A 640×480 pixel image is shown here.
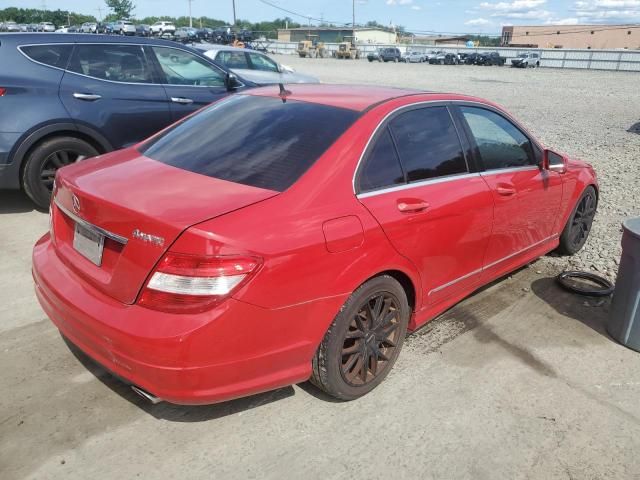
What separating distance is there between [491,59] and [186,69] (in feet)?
166

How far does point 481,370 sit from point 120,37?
5513 millimetres

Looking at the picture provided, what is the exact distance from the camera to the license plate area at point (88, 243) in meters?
2.54

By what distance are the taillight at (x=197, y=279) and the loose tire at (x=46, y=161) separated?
13.1 feet

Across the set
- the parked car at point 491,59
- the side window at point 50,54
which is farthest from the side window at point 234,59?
the parked car at point 491,59

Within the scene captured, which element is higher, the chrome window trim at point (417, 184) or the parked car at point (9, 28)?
the parked car at point (9, 28)

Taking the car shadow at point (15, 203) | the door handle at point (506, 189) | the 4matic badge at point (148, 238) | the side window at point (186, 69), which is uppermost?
the side window at point (186, 69)

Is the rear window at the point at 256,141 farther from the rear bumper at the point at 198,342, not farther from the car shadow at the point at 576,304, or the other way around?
the car shadow at the point at 576,304

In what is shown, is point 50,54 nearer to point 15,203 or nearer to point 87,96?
point 87,96

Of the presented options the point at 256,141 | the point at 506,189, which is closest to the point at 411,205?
the point at 256,141

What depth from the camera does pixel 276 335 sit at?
2408mm

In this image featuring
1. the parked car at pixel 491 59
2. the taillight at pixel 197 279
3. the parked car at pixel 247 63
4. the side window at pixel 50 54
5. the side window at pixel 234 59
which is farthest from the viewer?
the parked car at pixel 491 59

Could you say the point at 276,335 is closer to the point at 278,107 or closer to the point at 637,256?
the point at 278,107

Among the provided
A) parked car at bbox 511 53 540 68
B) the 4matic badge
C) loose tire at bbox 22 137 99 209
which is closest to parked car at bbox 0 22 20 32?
loose tire at bbox 22 137 99 209

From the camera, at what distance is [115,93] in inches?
237
